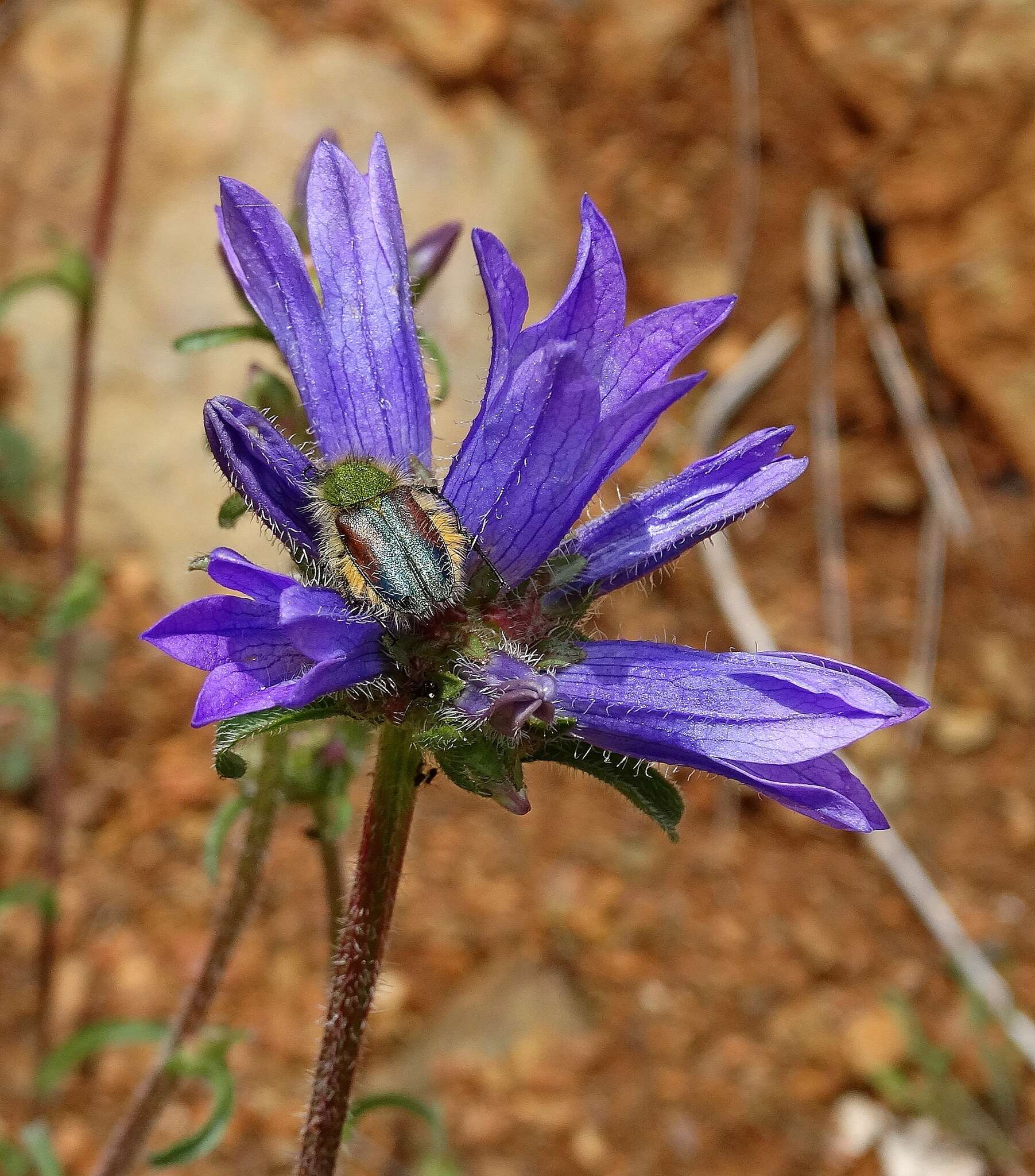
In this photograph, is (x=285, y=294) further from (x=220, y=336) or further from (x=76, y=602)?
(x=76, y=602)

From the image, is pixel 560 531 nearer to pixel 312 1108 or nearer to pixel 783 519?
pixel 312 1108

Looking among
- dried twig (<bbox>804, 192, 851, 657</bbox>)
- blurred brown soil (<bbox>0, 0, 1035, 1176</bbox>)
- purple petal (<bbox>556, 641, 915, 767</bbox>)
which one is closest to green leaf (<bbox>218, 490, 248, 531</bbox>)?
purple petal (<bbox>556, 641, 915, 767</bbox>)

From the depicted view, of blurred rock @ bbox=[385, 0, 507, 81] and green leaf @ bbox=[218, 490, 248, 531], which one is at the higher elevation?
blurred rock @ bbox=[385, 0, 507, 81]

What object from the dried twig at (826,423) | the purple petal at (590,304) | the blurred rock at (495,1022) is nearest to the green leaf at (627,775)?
the purple petal at (590,304)

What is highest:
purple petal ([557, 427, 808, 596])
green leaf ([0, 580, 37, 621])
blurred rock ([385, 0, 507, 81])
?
blurred rock ([385, 0, 507, 81])

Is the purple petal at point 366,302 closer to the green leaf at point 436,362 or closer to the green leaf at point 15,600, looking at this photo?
the green leaf at point 436,362

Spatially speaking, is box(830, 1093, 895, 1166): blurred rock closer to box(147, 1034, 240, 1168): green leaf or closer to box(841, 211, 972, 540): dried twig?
box(841, 211, 972, 540): dried twig
